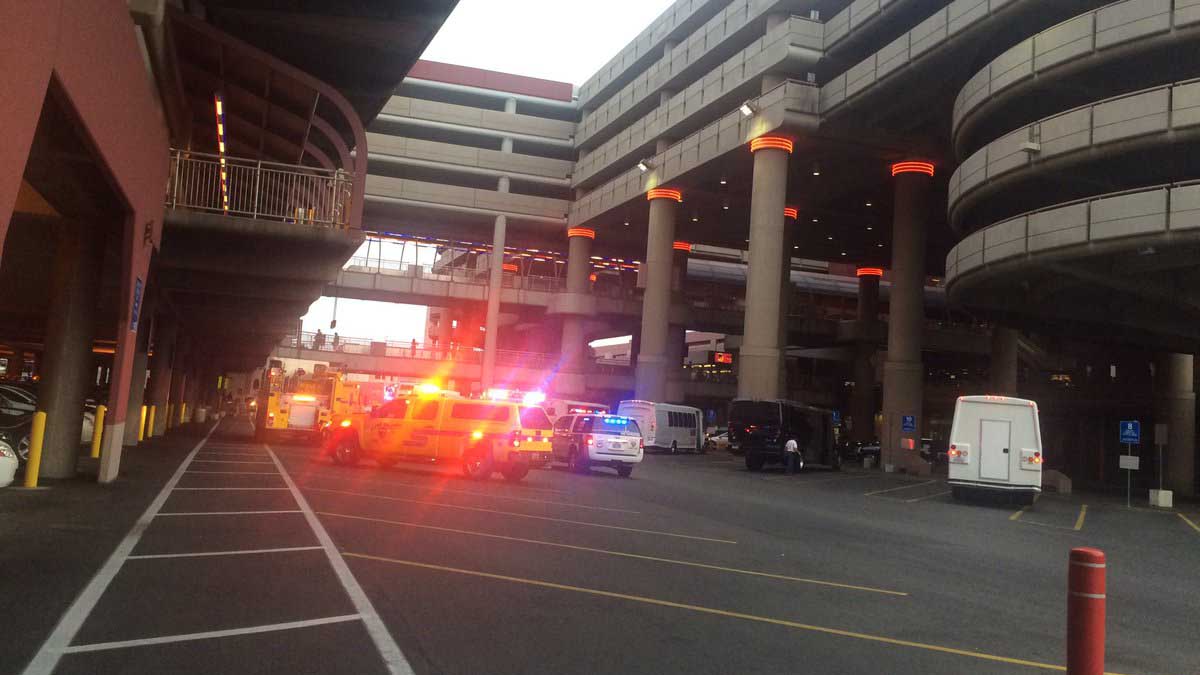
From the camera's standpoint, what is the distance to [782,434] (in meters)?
33.4

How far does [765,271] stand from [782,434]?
11880 millimetres

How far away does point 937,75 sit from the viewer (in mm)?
35500

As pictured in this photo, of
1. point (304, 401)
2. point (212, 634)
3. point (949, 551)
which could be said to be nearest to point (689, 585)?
point (212, 634)

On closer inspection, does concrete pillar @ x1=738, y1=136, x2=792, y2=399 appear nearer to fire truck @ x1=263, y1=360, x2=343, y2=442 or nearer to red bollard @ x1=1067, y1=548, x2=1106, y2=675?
fire truck @ x1=263, y1=360, x2=343, y2=442

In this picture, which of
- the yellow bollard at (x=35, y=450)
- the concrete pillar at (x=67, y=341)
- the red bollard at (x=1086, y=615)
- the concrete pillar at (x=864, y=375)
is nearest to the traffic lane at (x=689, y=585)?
the red bollard at (x=1086, y=615)

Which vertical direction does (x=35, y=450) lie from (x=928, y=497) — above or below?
above

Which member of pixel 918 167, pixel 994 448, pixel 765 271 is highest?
pixel 918 167

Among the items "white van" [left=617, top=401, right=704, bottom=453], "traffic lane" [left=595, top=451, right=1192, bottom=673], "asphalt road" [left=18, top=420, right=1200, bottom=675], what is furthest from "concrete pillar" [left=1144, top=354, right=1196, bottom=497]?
"asphalt road" [left=18, top=420, right=1200, bottom=675]

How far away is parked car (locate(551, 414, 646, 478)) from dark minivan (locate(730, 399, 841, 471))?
23.8 ft

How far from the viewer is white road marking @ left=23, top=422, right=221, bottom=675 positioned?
18.0ft

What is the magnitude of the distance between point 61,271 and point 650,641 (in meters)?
13.7

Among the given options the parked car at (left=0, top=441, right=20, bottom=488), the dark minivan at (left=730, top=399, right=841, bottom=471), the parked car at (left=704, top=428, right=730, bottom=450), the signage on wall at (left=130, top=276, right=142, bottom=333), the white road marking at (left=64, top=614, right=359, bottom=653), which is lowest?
the parked car at (left=704, top=428, right=730, bottom=450)

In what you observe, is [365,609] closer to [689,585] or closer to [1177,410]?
[689,585]

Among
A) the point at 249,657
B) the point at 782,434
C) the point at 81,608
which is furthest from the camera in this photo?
the point at 782,434
